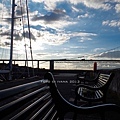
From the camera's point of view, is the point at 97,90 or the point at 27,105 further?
the point at 97,90

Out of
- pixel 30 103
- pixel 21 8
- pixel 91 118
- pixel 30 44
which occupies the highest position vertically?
pixel 21 8

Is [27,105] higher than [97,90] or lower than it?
higher

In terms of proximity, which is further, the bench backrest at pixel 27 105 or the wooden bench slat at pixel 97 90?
the wooden bench slat at pixel 97 90

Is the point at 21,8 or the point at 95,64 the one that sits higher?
the point at 21,8

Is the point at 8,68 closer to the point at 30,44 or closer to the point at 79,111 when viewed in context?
the point at 30,44

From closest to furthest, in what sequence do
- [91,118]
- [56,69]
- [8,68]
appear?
[91,118] < [8,68] < [56,69]

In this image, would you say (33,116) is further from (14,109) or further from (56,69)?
(56,69)

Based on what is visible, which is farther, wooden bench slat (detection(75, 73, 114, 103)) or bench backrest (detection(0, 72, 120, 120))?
wooden bench slat (detection(75, 73, 114, 103))

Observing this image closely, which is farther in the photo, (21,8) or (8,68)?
(21,8)

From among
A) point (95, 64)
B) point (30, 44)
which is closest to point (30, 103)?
point (95, 64)

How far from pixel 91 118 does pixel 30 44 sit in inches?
497

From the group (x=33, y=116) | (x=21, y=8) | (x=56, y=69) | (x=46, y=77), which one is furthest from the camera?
(x=21, y=8)

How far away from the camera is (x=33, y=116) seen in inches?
76.8

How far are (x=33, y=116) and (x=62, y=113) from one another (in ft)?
1.59
